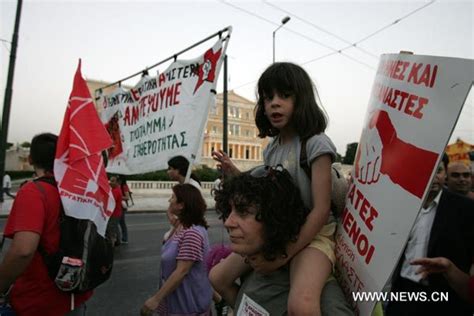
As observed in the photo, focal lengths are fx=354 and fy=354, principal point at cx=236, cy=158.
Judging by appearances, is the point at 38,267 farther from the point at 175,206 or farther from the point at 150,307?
the point at 175,206

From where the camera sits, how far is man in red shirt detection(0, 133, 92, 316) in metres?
1.95

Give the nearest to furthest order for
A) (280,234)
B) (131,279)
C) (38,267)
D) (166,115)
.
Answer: (280,234) < (38,267) < (166,115) < (131,279)

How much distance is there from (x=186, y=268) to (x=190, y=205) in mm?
473

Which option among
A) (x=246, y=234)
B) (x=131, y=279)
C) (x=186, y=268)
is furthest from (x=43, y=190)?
(x=131, y=279)

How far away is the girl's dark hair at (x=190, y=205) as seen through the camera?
272 cm

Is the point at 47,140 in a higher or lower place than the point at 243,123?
lower

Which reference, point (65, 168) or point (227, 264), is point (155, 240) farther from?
point (227, 264)

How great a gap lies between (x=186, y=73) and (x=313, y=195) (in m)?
Result: 2.28

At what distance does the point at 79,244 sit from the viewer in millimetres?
2156

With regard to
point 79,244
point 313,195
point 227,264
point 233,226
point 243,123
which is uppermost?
point 243,123

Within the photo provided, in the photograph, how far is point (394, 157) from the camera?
3.30ft

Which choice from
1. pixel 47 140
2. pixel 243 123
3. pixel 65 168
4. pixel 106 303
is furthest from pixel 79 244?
pixel 243 123

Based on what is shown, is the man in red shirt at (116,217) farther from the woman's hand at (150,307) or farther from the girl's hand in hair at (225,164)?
the girl's hand in hair at (225,164)

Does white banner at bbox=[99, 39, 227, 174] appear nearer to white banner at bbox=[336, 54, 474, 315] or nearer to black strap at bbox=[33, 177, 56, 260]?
black strap at bbox=[33, 177, 56, 260]
